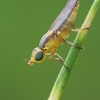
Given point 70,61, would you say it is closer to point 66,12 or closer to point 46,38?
point 66,12

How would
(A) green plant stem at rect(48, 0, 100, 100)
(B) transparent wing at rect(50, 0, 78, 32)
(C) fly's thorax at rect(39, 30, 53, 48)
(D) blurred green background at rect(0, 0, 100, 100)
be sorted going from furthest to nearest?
(D) blurred green background at rect(0, 0, 100, 100) < (C) fly's thorax at rect(39, 30, 53, 48) < (B) transparent wing at rect(50, 0, 78, 32) < (A) green plant stem at rect(48, 0, 100, 100)

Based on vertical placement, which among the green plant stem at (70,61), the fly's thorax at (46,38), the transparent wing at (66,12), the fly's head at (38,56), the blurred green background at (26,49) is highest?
the blurred green background at (26,49)

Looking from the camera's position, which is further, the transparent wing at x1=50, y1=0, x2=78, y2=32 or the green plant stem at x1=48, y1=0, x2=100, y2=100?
the transparent wing at x1=50, y1=0, x2=78, y2=32

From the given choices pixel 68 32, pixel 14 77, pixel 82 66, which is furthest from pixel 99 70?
pixel 68 32

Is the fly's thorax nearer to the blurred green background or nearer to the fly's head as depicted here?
the fly's head

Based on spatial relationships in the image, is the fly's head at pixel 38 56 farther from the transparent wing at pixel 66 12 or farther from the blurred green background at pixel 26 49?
the blurred green background at pixel 26 49

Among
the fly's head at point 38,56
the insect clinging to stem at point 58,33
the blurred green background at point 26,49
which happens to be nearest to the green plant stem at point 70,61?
the insect clinging to stem at point 58,33

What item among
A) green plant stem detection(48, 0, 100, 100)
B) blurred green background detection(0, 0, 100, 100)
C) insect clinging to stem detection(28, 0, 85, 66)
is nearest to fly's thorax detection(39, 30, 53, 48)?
insect clinging to stem detection(28, 0, 85, 66)

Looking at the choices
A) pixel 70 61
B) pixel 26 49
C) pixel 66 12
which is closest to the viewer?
pixel 70 61

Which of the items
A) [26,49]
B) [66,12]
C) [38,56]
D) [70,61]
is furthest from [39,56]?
[26,49]

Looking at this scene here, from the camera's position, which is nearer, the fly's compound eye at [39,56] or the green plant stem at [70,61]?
the green plant stem at [70,61]
